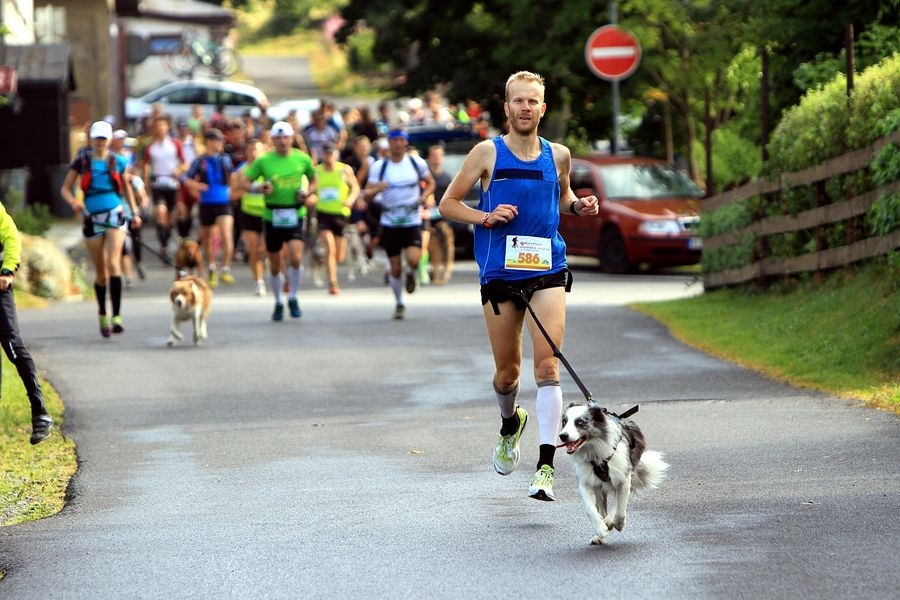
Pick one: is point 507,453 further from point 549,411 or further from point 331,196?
point 331,196

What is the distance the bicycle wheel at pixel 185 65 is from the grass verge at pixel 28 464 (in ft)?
139

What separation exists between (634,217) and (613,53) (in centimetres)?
300

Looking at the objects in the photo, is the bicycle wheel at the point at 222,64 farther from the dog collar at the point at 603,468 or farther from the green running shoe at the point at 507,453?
the dog collar at the point at 603,468

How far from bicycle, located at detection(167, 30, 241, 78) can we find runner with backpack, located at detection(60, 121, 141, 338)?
1518 inches

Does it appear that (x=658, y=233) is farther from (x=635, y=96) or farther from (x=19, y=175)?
(x=19, y=175)

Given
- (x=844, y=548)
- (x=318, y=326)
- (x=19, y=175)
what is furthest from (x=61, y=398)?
(x=19, y=175)

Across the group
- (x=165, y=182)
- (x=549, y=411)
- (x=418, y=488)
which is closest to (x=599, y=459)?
(x=549, y=411)

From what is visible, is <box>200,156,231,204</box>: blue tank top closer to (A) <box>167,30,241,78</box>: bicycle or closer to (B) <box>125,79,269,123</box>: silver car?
(B) <box>125,79,269,123</box>: silver car

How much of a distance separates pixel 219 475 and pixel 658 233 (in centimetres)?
1540

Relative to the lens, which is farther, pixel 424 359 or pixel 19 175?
pixel 19 175

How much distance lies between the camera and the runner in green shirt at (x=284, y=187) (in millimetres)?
18766

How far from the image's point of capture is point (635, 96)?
29781mm

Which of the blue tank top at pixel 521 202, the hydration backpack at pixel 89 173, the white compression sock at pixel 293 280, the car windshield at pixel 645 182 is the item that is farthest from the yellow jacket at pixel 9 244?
the car windshield at pixel 645 182

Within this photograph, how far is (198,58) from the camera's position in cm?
5775
